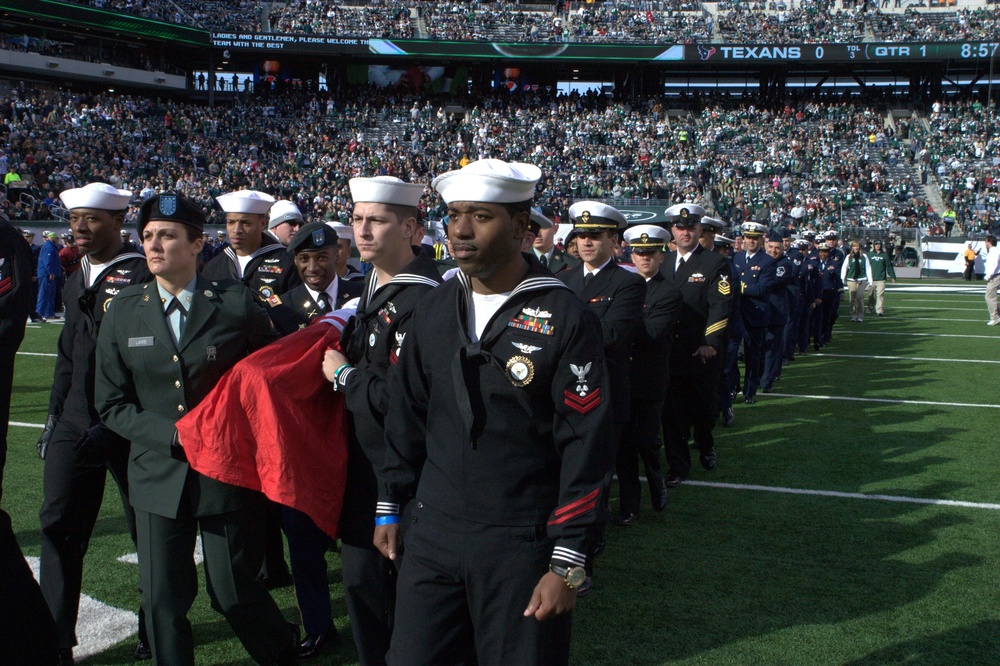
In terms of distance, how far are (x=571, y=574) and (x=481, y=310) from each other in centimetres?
83

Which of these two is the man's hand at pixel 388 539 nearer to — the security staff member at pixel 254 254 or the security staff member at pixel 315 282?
the security staff member at pixel 315 282

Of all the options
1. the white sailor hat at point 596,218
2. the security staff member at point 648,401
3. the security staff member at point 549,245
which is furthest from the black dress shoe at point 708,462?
the white sailor hat at point 596,218

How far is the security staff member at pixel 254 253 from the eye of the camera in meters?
6.25

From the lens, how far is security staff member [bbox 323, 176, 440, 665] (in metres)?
3.60

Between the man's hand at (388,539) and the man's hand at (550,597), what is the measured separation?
2.07 ft

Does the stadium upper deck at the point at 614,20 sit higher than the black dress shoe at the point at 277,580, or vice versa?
the stadium upper deck at the point at 614,20

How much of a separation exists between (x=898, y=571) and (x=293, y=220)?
5202 millimetres

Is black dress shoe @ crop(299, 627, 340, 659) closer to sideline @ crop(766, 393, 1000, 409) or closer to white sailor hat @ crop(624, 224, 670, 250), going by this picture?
white sailor hat @ crop(624, 224, 670, 250)

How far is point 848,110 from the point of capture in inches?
1976

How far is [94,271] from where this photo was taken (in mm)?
4754

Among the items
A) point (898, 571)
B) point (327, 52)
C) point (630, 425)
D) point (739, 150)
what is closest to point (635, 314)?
point (630, 425)

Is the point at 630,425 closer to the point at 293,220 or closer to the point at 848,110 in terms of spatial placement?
the point at 293,220

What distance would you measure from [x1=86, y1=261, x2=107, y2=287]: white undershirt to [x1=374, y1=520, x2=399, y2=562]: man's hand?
2.43m

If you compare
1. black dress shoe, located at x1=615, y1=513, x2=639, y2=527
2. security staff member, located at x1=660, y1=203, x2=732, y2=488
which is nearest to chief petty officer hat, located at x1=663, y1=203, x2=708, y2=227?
security staff member, located at x1=660, y1=203, x2=732, y2=488
